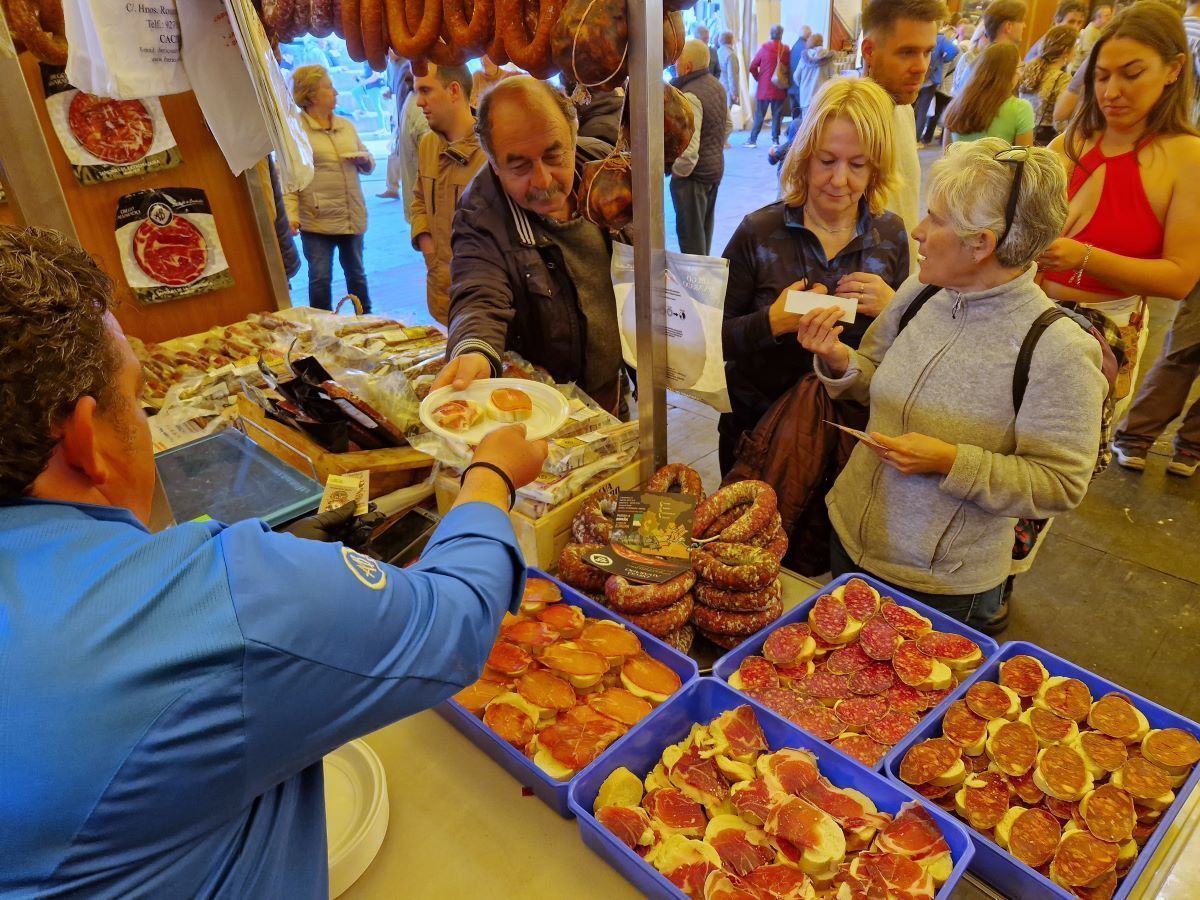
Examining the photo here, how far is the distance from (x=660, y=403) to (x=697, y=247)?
514cm

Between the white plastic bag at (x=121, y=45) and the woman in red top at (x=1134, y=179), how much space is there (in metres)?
2.87

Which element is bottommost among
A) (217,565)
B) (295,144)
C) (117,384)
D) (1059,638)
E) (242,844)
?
(1059,638)

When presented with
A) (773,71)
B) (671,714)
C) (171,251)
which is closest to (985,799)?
(671,714)

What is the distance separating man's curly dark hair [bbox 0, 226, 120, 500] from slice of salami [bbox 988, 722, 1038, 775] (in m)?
1.46

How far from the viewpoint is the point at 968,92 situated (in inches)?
179

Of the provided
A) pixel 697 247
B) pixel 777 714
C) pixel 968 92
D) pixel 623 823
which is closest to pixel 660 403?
pixel 777 714

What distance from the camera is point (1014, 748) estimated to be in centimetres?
131

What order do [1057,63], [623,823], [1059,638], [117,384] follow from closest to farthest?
[117,384] < [623,823] < [1059,638] < [1057,63]

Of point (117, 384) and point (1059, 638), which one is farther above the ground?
point (117, 384)

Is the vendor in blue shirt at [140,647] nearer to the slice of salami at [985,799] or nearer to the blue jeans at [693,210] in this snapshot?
the slice of salami at [985,799]

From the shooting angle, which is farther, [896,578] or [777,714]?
[896,578]

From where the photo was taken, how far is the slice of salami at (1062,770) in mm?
1247

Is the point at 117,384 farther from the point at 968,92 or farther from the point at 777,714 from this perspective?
the point at 968,92

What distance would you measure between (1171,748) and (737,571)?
2.57 feet
